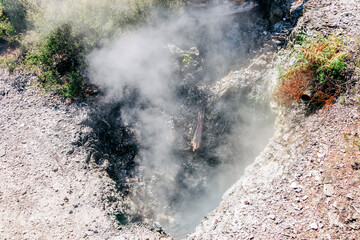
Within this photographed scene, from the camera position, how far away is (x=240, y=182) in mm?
4285

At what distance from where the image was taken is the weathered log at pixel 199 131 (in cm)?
595

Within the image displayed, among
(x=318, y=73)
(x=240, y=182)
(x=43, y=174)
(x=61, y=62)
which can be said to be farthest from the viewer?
(x=61, y=62)

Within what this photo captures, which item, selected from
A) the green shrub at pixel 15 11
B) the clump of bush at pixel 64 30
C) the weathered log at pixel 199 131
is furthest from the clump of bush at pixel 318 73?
Answer: the green shrub at pixel 15 11

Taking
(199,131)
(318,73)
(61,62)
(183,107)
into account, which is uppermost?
(61,62)

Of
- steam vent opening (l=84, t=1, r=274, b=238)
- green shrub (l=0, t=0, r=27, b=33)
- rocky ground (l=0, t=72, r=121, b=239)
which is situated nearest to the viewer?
rocky ground (l=0, t=72, r=121, b=239)

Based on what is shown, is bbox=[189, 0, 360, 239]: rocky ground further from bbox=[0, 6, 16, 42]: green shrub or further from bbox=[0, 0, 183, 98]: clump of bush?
bbox=[0, 6, 16, 42]: green shrub

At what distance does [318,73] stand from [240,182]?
265cm

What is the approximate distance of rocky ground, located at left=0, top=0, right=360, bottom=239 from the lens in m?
3.09

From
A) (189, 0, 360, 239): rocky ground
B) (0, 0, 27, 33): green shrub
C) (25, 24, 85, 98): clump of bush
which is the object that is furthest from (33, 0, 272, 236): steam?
(189, 0, 360, 239): rocky ground

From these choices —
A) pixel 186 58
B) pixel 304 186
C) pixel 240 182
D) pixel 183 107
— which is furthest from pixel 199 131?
pixel 304 186

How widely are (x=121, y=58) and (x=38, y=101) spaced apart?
2.47m

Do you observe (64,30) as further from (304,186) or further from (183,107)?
(304,186)

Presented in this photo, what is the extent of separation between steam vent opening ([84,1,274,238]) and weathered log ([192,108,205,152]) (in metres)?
0.03

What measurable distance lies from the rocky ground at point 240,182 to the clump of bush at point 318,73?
27 centimetres
